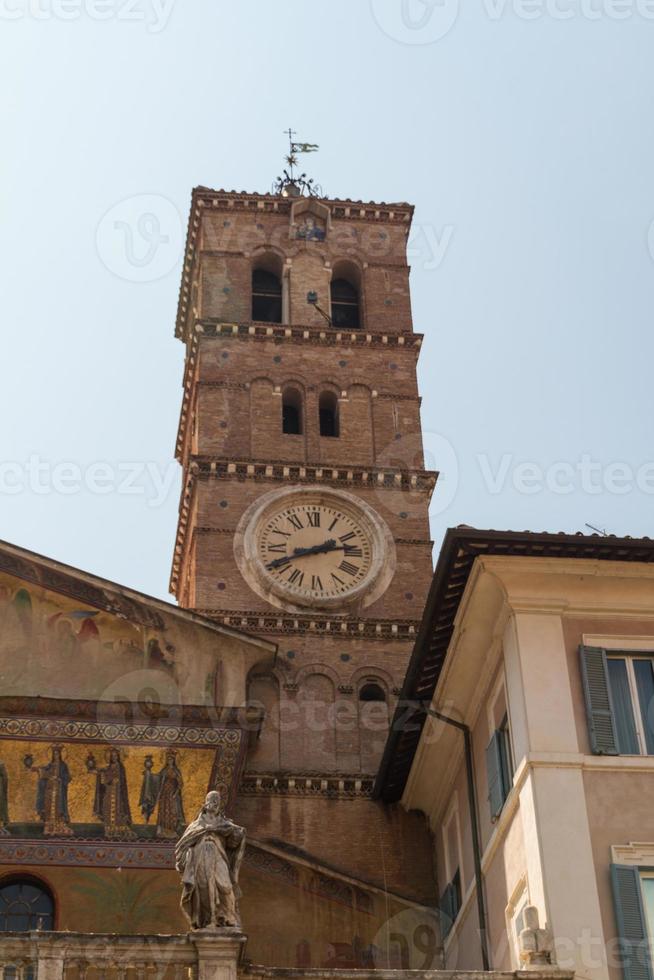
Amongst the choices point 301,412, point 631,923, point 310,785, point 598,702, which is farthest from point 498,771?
point 301,412

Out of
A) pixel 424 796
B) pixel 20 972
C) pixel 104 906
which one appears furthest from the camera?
pixel 424 796

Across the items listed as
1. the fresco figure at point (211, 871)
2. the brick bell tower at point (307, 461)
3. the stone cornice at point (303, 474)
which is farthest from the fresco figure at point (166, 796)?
the stone cornice at point (303, 474)

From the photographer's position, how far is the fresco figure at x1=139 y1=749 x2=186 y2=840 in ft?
80.8

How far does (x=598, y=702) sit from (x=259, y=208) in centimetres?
2097

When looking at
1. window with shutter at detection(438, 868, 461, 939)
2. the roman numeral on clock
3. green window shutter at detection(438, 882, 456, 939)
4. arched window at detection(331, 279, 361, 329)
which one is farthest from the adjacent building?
arched window at detection(331, 279, 361, 329)

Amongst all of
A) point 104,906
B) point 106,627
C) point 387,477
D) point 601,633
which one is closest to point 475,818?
point 601,633

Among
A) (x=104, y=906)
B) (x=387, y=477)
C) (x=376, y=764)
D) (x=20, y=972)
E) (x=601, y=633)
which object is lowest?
(x=20, y=972)

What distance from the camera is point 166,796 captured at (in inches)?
981

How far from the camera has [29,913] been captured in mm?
23859

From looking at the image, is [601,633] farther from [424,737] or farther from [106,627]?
[106,627]

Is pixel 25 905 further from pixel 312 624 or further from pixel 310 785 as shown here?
pixel 312 624

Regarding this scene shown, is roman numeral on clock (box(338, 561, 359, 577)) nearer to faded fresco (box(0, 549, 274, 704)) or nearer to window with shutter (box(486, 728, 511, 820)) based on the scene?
faded fresco (box(0, 549, 274, 704))

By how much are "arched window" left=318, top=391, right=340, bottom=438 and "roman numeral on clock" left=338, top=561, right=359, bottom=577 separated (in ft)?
12.2

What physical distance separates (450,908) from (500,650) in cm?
516
